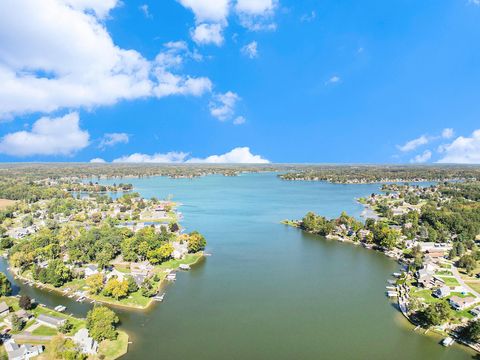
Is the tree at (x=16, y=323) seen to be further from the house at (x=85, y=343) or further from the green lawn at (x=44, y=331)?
the house at (x=85, y=343)

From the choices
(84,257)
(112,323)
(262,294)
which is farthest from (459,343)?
(84,257)

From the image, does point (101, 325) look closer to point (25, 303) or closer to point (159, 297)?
point (159, 297)

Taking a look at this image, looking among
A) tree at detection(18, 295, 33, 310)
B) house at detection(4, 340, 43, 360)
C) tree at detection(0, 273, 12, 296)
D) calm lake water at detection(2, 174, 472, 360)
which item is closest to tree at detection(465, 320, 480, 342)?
calm lake water at detection(2, 174, 472, 360)

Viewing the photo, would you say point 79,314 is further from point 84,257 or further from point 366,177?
point 366,177

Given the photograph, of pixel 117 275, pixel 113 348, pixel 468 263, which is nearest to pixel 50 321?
pixel 113 348

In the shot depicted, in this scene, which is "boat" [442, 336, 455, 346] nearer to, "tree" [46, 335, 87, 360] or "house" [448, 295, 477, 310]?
"house" [448, 295, 477, 310]

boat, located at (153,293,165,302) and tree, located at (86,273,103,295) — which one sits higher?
tree, located at (86,273,103,295)
